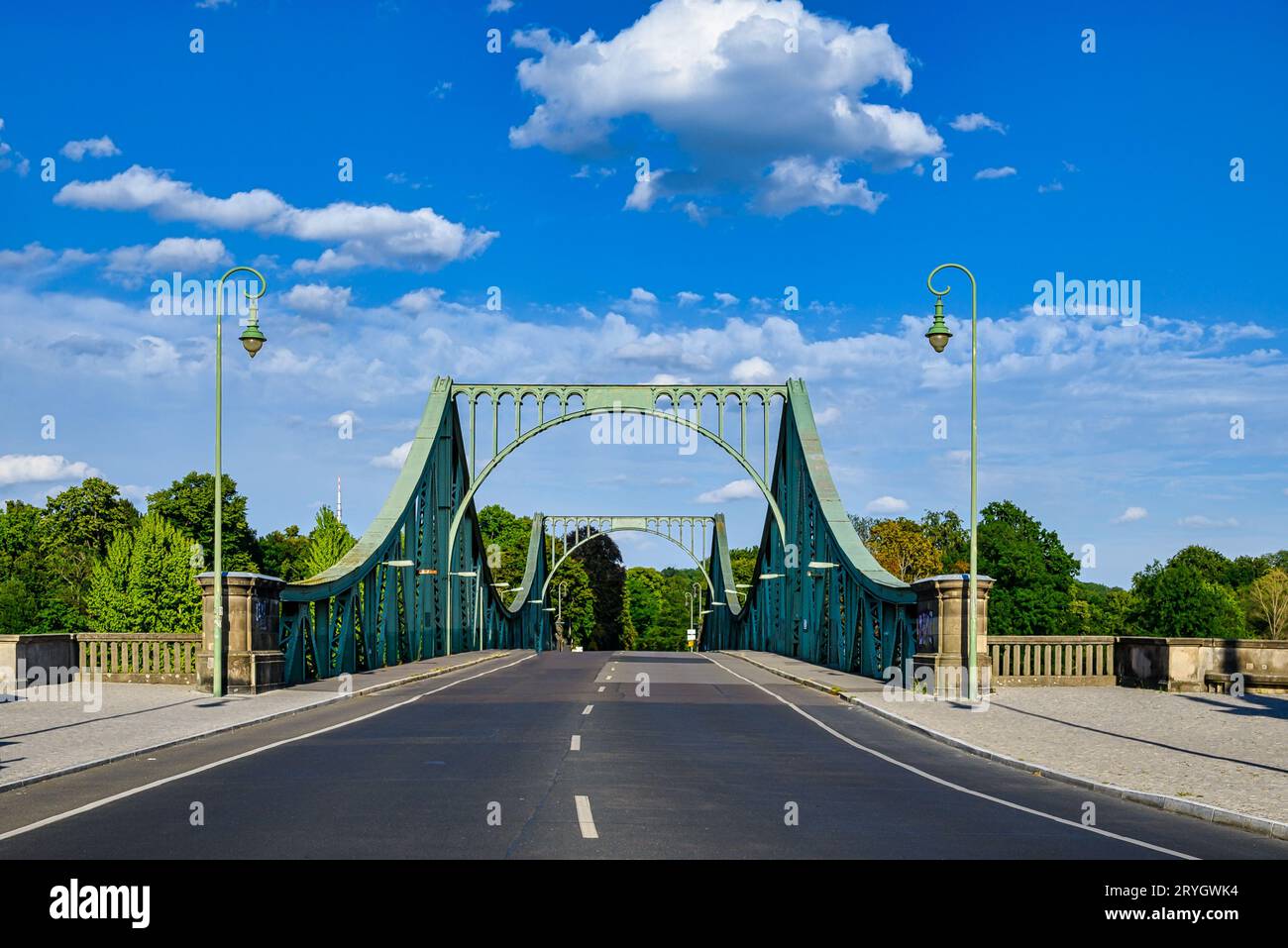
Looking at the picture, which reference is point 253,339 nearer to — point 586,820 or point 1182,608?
point 586,820

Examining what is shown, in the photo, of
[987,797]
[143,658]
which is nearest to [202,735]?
[987,797]

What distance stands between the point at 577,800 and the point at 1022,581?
7663 centimetres

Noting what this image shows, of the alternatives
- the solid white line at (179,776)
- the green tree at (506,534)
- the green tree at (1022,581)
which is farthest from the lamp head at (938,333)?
the green tree at (506,534)

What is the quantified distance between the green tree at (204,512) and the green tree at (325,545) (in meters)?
5.04

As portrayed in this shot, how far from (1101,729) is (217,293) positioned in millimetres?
18005

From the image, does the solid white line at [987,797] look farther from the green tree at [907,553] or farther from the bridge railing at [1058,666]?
the green tree at [907,553]

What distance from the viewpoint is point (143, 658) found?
2898 centimetres

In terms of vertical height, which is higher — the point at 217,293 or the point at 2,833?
the point at 217,293

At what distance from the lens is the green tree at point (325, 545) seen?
267 feet
